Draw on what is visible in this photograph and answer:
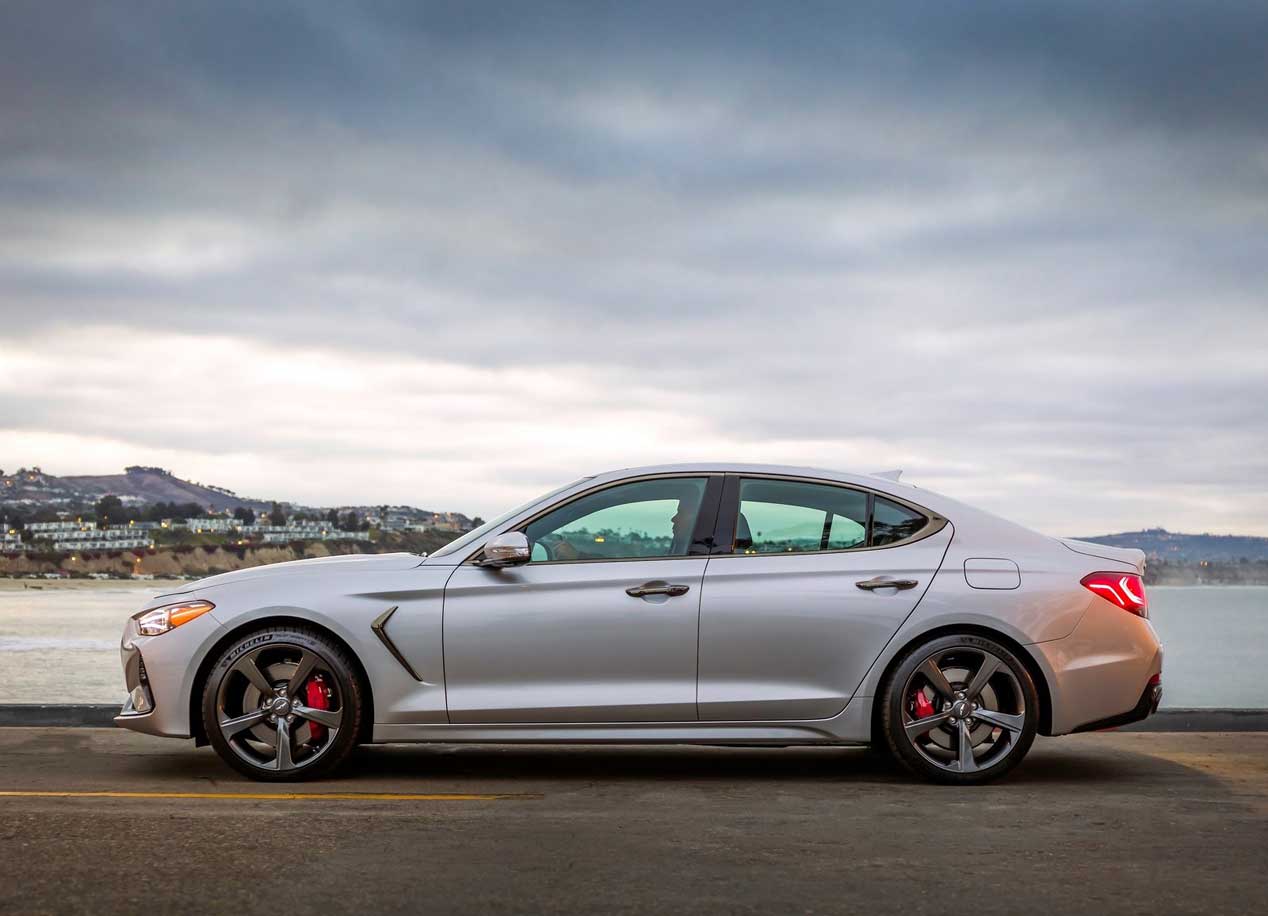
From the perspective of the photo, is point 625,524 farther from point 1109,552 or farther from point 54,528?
point 54,528

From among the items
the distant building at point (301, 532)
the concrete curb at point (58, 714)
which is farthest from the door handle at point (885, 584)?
the distant building at point (301, 532)

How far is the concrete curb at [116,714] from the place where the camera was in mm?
8883

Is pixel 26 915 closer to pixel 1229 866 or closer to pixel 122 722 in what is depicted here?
pixel 122 722

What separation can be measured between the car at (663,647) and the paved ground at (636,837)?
0.29 m

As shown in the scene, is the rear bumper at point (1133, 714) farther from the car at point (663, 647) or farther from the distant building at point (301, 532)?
the distant building at point (301, 532)

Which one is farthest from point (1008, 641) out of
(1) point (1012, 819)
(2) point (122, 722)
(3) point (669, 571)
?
(2) point (122, 722)

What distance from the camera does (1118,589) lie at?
680 centimetres

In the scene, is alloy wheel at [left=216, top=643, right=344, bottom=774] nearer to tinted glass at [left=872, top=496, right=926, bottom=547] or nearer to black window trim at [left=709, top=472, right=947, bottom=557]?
black window trim at [left=709, top=472, right=947, bottom=557]

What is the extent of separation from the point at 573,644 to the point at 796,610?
43.3 inches

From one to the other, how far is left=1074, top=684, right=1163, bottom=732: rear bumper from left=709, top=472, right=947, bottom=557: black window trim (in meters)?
1.22

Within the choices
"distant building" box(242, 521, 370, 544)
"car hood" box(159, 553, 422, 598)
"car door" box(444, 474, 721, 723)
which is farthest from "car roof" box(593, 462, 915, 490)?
"distant building" box(242, 521, 370, 544)

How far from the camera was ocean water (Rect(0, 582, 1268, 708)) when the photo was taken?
18797 millimetres

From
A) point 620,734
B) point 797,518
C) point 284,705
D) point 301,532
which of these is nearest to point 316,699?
point 284,705

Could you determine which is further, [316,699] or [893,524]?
[893,524]
